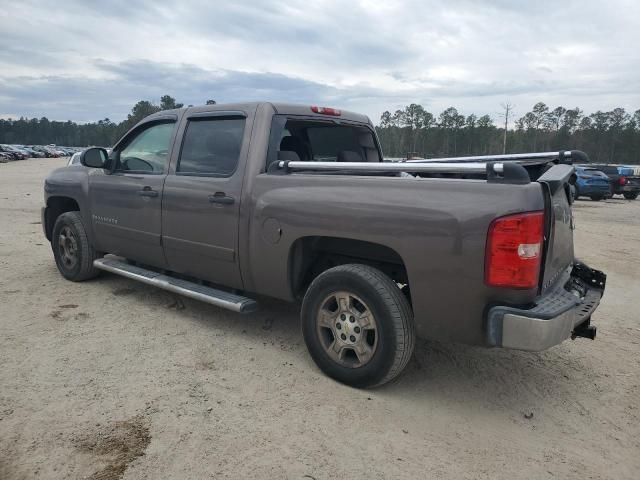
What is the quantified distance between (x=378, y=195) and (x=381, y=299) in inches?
25.2

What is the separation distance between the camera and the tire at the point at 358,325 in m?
3.12

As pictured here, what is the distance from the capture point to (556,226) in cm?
312

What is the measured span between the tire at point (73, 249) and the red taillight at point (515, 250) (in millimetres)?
4386

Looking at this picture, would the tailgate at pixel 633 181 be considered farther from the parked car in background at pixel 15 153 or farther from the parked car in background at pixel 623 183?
the parked car in background at pixel 15 153

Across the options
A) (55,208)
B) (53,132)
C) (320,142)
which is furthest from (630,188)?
(53,132)

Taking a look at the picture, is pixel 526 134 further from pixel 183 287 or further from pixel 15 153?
pixel 183 287

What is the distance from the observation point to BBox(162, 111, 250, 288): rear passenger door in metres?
3.96

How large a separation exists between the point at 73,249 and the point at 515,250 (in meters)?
4.77

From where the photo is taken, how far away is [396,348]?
10.2ft

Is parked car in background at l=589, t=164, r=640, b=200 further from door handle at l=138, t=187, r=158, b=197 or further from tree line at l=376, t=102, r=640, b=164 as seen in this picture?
tree line at l=376, t=102, r=640, b=164

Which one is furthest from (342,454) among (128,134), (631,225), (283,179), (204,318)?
(631,225)

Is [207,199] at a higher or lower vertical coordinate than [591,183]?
higher

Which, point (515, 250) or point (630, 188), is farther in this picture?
point (630, 188)

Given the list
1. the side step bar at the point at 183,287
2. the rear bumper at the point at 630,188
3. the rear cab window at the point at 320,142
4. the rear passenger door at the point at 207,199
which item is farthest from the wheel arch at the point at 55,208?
the rear bumper at the point at 630,188
